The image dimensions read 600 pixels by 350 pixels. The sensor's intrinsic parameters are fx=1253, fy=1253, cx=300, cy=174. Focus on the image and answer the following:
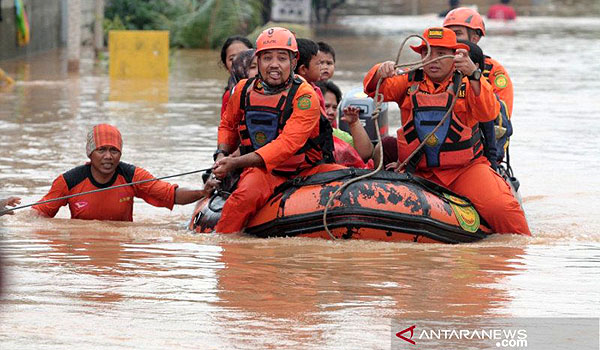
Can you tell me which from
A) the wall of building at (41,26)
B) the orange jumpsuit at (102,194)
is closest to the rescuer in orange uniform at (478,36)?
the orange jumpsuit at (102,194)

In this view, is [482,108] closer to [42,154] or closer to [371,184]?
[371,184]

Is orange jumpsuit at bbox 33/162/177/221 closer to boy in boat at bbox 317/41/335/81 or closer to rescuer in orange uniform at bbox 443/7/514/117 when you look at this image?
boy in boat at bbox 317/41/335/81

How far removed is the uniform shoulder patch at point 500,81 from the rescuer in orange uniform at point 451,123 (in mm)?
1145

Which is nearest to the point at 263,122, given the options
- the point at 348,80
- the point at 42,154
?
the point at 42,154

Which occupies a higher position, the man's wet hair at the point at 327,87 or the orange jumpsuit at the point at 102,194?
the man's wet hair at the point at 327,87

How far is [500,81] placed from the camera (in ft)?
33.6

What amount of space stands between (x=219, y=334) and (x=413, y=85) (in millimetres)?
Result: 3609

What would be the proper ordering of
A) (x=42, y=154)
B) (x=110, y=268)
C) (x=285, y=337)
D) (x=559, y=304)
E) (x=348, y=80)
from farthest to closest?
(x=348, y=80) < (x=42, y=154) < (x=110, y=268) < (x=559, y=304) < (x=285, y=337)

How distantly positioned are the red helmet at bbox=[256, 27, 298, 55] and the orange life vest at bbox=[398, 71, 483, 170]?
2.99 feet

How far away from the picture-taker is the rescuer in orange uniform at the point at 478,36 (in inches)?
400

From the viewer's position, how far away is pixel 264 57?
29.3 ft

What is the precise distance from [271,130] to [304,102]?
0.34 metres

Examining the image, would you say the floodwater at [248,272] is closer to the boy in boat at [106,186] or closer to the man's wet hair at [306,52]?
the boy in boat at [106,186]

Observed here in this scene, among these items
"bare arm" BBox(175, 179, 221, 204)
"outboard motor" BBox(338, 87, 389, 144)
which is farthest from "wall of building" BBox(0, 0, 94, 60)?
"bare arm" BBox(175, 179, 221, 204)
